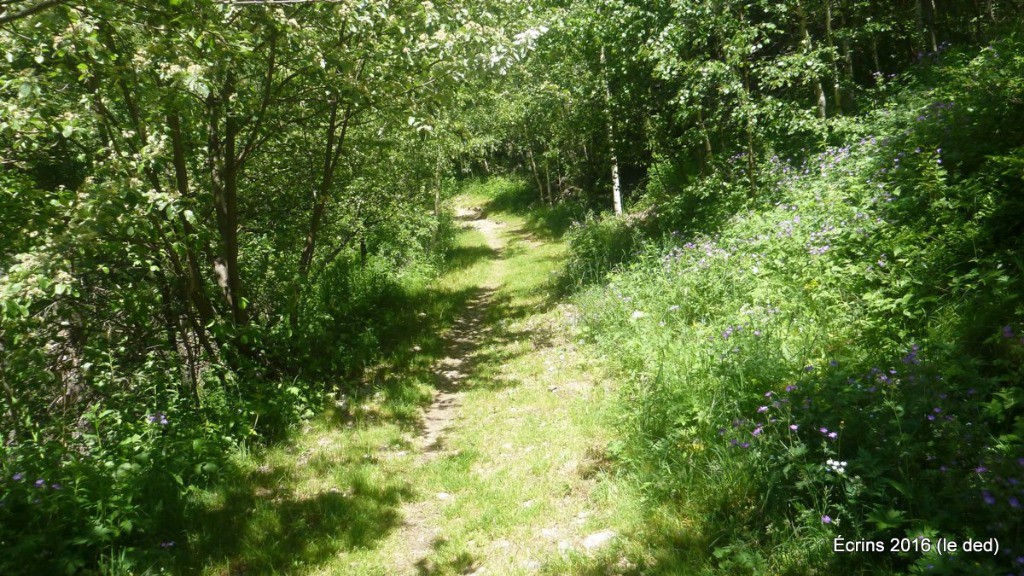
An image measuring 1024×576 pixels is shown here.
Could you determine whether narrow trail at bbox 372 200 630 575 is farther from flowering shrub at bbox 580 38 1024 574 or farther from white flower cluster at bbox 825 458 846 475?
white flower cluster at bbox 825 458 846 475

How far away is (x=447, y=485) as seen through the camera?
Result: 5.21 metres

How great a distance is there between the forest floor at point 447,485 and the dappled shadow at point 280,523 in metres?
0.01

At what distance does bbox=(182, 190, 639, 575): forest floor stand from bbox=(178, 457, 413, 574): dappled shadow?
0.04 feet

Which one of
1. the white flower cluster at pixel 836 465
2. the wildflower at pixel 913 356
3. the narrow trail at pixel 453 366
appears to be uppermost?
the wildflower at pixel 913 356

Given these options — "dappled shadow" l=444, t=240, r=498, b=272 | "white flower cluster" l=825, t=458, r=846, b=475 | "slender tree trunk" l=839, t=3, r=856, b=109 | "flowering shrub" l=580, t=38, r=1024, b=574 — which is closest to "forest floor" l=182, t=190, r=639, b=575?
"flowering shrub" l=580, t=38, r=1024, b=574

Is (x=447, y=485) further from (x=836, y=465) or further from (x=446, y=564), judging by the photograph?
(x=836, y=465)

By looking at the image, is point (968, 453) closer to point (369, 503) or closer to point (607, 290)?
point (369, 503)

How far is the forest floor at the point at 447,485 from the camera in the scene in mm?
4074

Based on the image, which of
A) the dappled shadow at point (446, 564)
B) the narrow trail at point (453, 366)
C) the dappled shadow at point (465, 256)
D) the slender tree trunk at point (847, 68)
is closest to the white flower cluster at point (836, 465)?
the dappled shadow at point (446, 564)

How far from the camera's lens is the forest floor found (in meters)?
4.07

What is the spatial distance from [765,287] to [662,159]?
6.70 meters

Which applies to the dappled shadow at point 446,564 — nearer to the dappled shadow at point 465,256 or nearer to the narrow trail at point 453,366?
the narrow trail at point 453,366

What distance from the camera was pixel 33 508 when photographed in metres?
3.65

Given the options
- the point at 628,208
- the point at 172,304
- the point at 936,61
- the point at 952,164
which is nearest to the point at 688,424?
the point at 952,164
